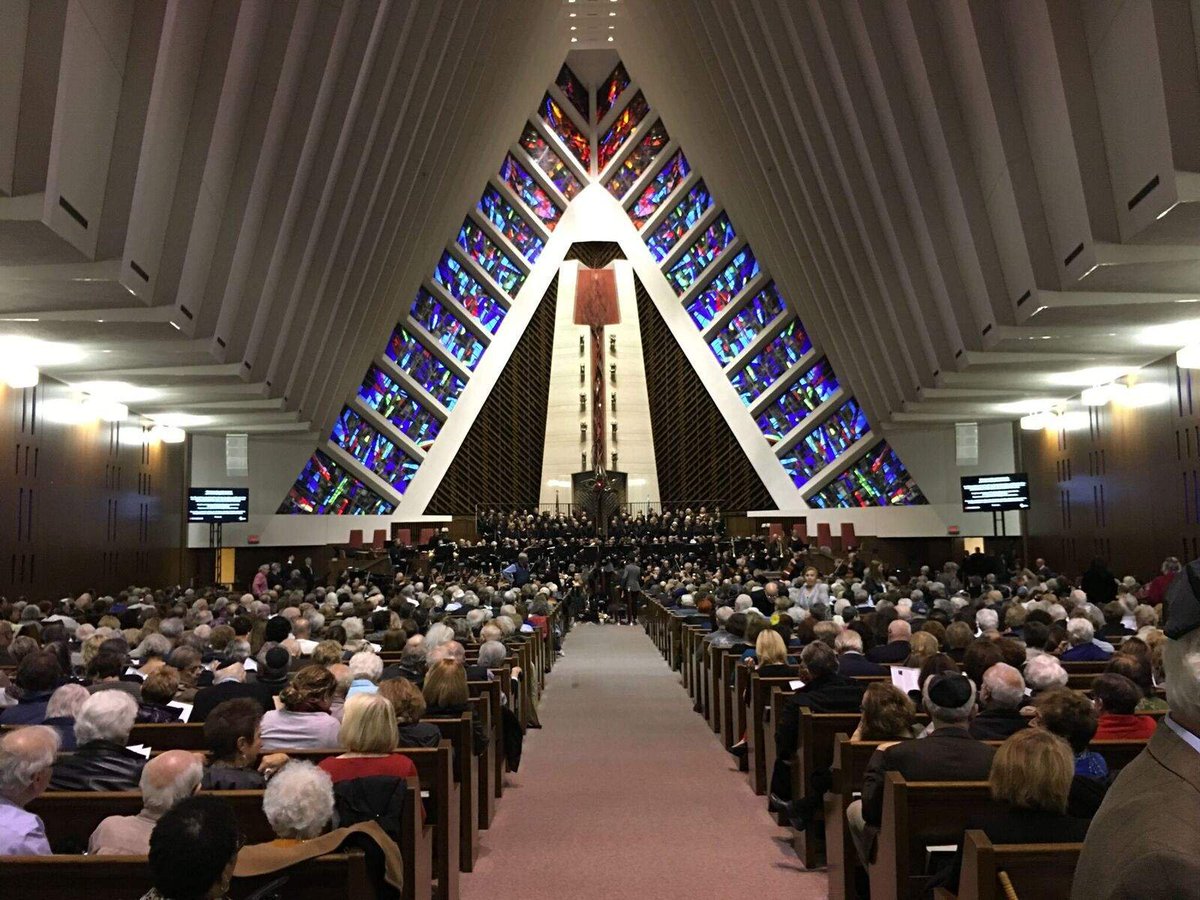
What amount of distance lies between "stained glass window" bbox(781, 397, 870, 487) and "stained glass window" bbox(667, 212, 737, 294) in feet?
15.7

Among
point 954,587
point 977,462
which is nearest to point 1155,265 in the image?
point 954,587

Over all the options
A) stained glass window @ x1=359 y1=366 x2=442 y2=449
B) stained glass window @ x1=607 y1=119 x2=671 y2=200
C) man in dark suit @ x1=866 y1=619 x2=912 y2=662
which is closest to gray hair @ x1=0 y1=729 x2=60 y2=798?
man in dark suit @ x1=866 y1=619 x2=912 y2=662

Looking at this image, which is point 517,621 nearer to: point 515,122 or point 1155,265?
point 1155,265

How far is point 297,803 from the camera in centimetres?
282

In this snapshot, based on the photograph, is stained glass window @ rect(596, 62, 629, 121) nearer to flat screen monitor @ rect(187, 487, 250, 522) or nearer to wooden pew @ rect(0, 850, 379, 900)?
flat screen monitor @ rect(187, 487, 250, 522)

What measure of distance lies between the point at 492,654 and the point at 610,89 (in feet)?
79.6

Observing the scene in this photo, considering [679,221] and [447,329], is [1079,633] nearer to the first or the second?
[447,329]

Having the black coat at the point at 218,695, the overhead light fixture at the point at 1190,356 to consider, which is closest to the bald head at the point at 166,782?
the black coat at the point at 218,695

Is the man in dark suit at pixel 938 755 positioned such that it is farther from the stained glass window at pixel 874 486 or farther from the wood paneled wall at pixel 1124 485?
the stained glass window at pixel 874 486

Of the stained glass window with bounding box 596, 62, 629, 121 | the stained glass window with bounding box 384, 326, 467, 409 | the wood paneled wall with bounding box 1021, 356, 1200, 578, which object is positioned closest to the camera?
the wood paneled wall with bounding box 1021, 356, 1200, 578

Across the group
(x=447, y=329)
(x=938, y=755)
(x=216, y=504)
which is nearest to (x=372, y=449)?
(x=447, y=329)

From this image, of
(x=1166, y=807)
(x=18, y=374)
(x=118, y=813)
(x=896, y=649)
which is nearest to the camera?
(x=1166, y=807)

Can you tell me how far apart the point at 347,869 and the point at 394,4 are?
13156 millimetres

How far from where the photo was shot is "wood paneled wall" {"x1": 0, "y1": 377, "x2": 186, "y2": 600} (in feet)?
44.5
